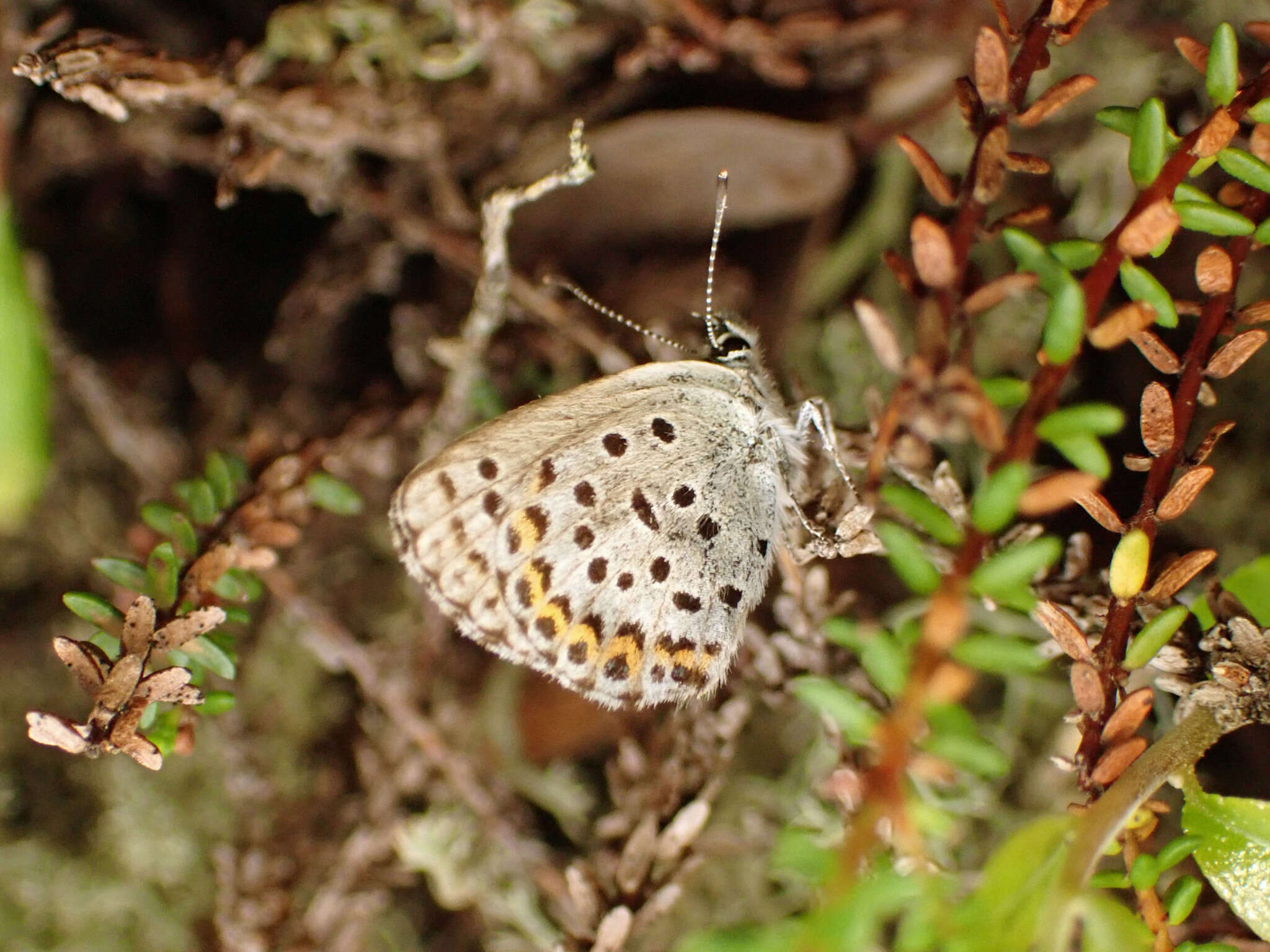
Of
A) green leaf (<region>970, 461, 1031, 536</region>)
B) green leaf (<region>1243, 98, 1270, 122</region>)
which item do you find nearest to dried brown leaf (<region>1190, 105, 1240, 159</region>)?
green leaf (<region>1243, 98, 1270, 122</region>)

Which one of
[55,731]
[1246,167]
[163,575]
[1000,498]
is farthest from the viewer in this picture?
[163,575]

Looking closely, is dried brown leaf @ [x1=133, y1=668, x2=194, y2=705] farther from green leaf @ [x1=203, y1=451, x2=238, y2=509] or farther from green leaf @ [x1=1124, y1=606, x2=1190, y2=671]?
green leaf @ [x1=1124, y1=606, x2=1190, y2=671]

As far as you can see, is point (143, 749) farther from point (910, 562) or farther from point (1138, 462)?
point (1138, 462)

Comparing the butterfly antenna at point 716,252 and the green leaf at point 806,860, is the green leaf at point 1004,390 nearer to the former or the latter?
the green leaf at point 806,860

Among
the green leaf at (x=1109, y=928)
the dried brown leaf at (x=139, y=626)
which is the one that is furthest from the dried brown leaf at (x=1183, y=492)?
the dried brown leaf at (x=139, y=626)

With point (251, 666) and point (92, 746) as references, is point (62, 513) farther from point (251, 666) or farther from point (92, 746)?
point (92, 746)

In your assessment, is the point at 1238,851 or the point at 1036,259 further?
the point at 1238,851

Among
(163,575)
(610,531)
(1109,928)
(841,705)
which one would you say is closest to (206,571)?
(163,575)
